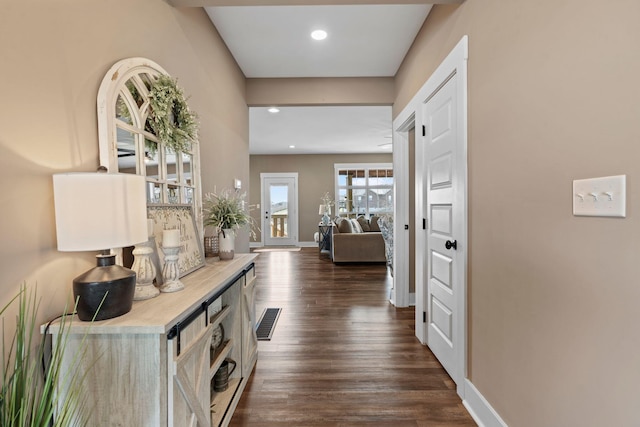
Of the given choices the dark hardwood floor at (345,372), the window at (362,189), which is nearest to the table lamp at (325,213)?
the window at (362,189)

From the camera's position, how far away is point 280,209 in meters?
8.84

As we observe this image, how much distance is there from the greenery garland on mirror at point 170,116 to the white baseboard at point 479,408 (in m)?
2.23

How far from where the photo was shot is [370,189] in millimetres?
8773

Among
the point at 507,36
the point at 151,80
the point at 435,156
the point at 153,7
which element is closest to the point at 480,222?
the point at 435,156

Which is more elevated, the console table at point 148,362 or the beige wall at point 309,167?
the beige wall at point 309,167

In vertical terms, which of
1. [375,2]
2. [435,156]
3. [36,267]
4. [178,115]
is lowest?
[36,267]

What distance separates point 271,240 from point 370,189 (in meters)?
3.37

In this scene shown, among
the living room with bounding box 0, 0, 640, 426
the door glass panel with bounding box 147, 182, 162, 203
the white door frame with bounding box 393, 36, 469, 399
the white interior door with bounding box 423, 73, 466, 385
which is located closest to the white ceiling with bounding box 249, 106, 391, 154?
the white door frame with bounding box 393, 36, 469, 399

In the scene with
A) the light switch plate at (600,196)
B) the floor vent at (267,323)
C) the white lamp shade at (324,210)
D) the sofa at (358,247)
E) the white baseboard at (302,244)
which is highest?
the light switch plate at (600,196)

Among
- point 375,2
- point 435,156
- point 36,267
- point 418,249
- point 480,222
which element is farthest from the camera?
point 418,249

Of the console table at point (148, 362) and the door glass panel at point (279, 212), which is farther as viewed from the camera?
the door glass panel at point (279, 212)

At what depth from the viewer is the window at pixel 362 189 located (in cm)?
870

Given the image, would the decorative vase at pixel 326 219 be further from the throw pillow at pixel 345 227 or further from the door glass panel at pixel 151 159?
the door glass panel at pixel 151 159

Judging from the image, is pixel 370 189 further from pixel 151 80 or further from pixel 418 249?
pixel 151 80
